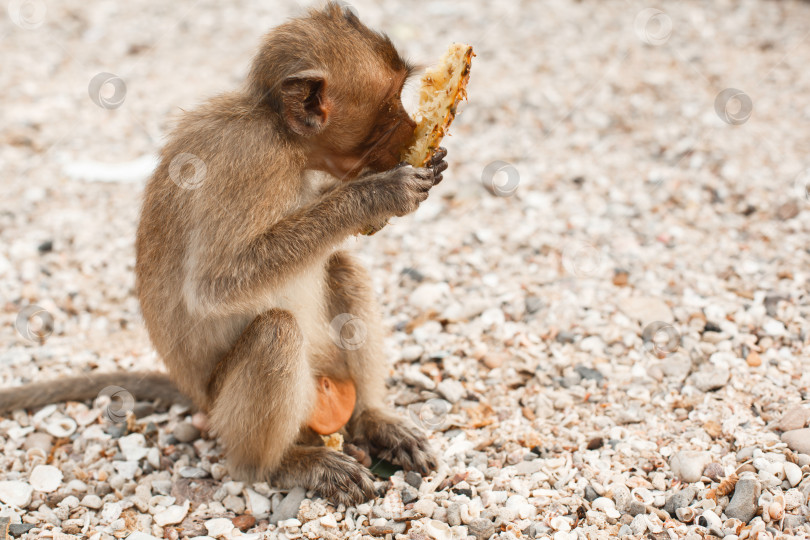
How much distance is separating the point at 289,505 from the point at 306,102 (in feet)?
6.00

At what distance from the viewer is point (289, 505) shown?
3.62 metres

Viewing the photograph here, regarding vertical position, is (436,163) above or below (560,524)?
above

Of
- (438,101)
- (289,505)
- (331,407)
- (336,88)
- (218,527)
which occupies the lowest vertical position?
(218,527)

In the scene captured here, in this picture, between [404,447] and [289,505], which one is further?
[404,447]

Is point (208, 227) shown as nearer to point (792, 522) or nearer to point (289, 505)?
point (289, 505)

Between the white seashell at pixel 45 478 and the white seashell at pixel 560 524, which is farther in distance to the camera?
the white seashell at pixel 45 478

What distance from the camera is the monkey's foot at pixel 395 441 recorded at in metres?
3.79

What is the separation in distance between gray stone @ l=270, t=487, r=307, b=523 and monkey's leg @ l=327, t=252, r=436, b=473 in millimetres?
480

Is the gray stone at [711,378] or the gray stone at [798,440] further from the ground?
the gray stone at [711,378]

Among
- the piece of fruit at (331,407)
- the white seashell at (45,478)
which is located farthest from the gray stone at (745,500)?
the white seashell at (45,478)

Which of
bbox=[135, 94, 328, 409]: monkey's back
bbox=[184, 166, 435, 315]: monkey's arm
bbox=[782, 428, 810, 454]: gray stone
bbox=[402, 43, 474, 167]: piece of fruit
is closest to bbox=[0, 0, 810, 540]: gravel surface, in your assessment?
bbox=[782, 428, 810, 454]: gray stone

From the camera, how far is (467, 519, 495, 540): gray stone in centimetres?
328

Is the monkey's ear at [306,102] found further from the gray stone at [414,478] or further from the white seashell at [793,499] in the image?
the white seashell at [793,499]

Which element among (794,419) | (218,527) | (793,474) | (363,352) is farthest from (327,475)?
(794,419)
